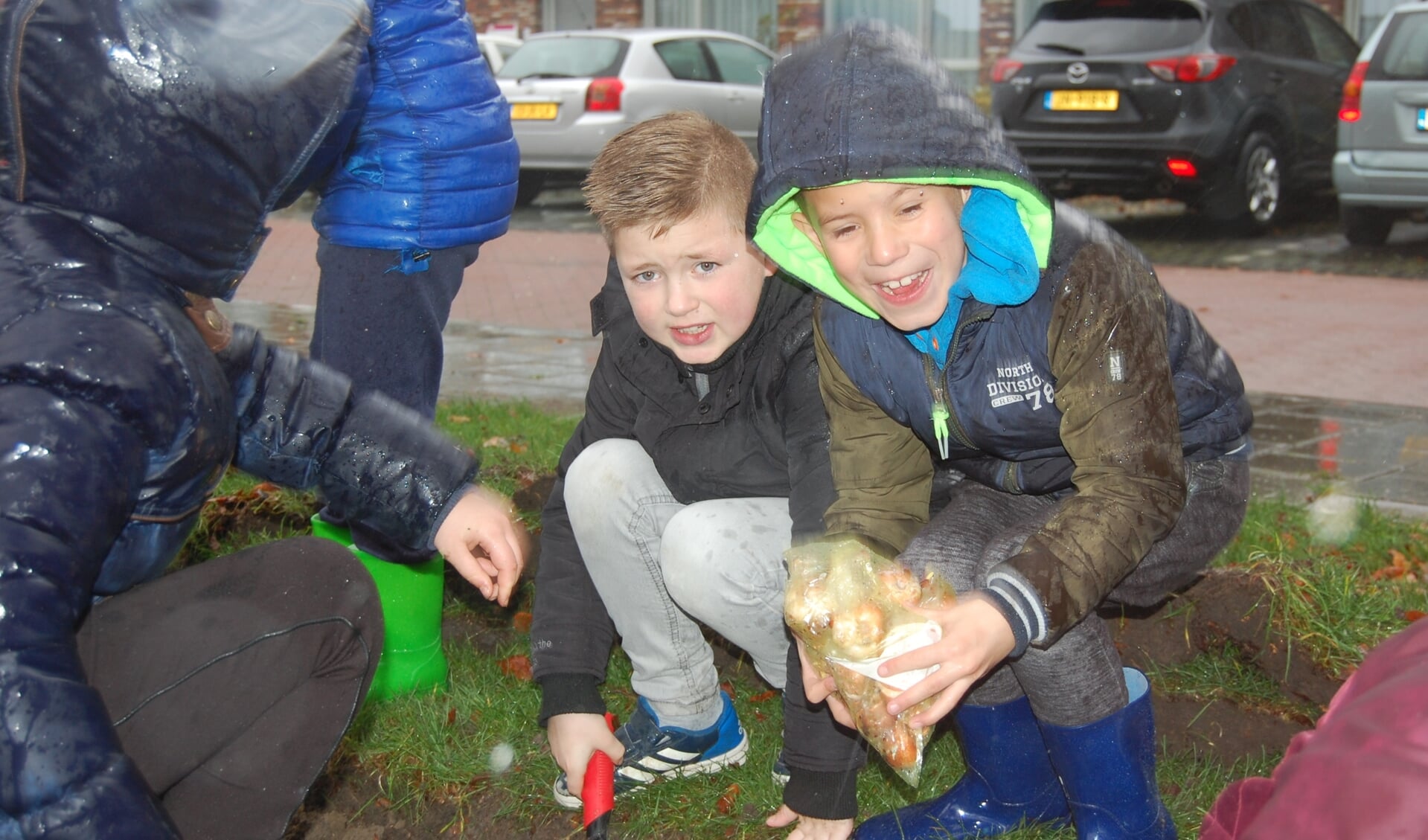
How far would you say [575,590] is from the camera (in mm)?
2750

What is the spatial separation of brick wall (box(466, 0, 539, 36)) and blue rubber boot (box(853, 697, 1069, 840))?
62.4 feet

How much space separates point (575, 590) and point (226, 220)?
46.1 inches

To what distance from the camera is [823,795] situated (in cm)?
247

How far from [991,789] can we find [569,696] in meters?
0.79

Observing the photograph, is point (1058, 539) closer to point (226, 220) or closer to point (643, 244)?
point (643, 244)

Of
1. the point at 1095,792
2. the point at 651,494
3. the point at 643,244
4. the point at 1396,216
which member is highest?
the point at 643,244

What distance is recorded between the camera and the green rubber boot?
2918 mm

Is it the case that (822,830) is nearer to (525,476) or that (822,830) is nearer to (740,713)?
(740,713)

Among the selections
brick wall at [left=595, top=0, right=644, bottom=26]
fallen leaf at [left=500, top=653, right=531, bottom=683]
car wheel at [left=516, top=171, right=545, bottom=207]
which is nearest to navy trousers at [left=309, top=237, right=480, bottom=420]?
fallen leaf at [left=500, top=653, right=531, bottom=683]

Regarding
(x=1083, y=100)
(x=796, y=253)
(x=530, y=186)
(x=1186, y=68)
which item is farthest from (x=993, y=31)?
(x=796, y=253)

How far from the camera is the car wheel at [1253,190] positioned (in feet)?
34.4

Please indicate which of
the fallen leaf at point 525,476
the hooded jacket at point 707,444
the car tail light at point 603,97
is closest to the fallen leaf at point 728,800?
the hooded jacket at point 707,444

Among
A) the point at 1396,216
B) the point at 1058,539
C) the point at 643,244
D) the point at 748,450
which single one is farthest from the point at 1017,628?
the point at 1396,216

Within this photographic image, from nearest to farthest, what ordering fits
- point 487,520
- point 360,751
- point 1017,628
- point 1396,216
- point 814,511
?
point 1017,628 < point 487,520 < point 814,511 < point 360,751 < point 1396,216
